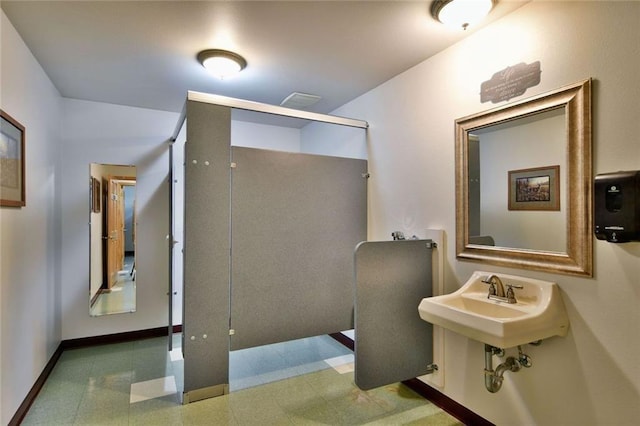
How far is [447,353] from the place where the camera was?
7.53 feet

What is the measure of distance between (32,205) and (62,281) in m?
1.23

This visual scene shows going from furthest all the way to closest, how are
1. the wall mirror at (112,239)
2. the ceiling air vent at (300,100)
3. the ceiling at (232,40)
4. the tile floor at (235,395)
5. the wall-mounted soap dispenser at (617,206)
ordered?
the wall mirror at (112,239)
the ceiling air vent at (300,100)
the tile floor at (235,395)
the ceiling at (232,40)
the wall-mounted soap dispenser at (617,206)

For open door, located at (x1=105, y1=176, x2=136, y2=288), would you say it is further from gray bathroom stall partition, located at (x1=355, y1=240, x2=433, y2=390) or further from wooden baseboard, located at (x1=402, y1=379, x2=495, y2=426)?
wooden baseboard, located at (x1=402, y1=379, x2=495, y2=426)

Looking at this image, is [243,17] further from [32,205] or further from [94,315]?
[94,315]

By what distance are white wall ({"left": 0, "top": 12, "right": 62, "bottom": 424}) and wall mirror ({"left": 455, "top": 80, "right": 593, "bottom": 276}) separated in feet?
9.21

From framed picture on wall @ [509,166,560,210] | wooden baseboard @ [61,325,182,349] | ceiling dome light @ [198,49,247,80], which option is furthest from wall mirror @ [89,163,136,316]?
framed picture on wall @ [509,166,560,210]


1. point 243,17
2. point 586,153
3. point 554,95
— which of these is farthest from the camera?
point 243,17

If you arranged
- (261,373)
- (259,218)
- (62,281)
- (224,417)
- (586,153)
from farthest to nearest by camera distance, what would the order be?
1. (62,281)
2. (261,373)
3. (259,218)
4. (224,417)
5. (586,153)

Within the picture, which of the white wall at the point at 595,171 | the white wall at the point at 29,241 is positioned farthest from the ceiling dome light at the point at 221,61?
the white wall at the point at 595,171

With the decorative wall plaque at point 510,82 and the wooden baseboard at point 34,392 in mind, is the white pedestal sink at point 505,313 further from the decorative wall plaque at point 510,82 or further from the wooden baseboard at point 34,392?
A: the wooden baseboard at point 34,392

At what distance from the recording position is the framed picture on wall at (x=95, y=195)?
3414mm

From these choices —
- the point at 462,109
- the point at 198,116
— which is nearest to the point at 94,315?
the point at 198,116

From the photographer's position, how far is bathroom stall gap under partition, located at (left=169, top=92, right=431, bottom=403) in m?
2.33

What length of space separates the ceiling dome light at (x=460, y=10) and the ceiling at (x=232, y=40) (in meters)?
0.07
